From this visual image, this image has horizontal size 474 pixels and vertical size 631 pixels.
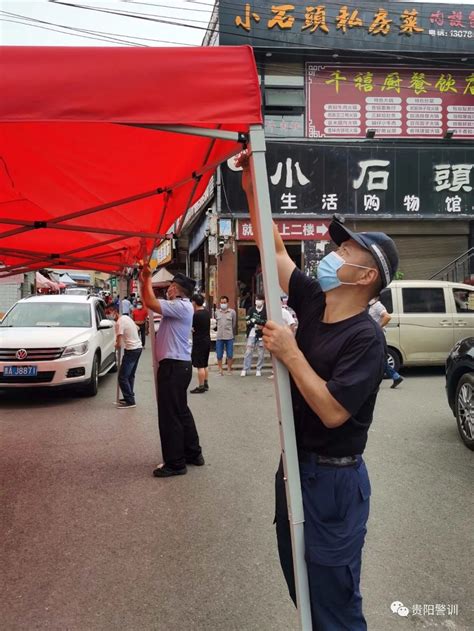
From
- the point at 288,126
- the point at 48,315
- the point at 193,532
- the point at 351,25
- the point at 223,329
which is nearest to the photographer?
the point at 193,532

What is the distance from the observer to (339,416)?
5.63 ft

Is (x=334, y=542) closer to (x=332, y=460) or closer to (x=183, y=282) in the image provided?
(x=332, y=460)

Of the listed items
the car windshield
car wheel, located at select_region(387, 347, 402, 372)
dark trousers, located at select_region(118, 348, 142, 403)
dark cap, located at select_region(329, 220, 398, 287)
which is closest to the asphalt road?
dark trousers, located at select_region(118, 348, 142, 403)

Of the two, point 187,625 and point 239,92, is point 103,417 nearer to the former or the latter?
point 187,625

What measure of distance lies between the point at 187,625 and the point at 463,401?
4.12 meters

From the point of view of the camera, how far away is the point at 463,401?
554cm

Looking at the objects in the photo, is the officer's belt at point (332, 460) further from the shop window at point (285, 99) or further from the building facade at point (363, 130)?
the shop window at point (285, 99)

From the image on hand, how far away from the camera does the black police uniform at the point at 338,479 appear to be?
5.88 feet

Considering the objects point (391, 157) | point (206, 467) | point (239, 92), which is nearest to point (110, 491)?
point (206, 467)

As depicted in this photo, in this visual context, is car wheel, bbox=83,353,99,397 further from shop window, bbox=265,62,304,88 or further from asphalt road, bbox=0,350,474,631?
shop window, bbox=265,62,304,88

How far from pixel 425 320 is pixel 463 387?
16.5ft

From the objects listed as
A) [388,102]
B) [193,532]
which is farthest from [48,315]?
[388,102]

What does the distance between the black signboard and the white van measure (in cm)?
570

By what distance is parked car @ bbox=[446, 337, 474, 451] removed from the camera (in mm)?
5383
